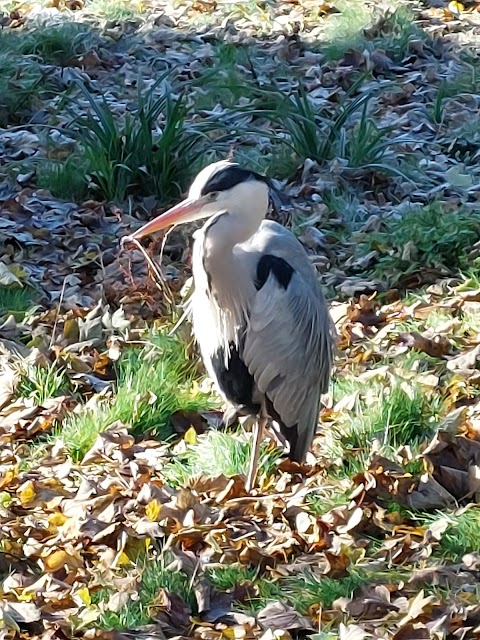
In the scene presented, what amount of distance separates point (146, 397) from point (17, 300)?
1208 millimetres

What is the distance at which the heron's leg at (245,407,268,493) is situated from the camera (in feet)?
12.7

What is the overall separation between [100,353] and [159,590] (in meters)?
1.70

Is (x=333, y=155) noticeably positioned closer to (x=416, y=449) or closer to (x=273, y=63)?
(x=273, y=63)

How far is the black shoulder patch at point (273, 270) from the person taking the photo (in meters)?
3.73

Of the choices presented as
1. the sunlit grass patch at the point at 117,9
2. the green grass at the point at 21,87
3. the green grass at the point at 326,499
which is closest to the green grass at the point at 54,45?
the green grass at the point at 21,87

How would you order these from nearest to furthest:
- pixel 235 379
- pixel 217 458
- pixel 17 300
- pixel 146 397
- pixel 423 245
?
pixel 235 379 < pixel 217 458 < pixel 146 397 < pixel 17 300 < pixel 423 245

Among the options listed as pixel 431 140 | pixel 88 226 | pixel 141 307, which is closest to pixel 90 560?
pixel 141 307

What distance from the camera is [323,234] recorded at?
576 centimetres

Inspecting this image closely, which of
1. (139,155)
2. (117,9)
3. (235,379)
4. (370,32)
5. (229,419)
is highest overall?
(117,9)

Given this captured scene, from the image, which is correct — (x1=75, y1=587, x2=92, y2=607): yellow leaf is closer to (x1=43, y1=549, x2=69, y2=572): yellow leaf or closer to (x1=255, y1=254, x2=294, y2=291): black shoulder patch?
(x1=43, y1=549, x2=69, y2=572): yellow leaf

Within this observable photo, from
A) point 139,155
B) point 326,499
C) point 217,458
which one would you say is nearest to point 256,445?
point 217,458

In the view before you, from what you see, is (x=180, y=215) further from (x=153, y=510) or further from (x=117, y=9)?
(x=117, y=9)

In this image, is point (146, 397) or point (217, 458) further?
point (146, 397)

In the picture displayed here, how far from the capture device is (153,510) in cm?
364
